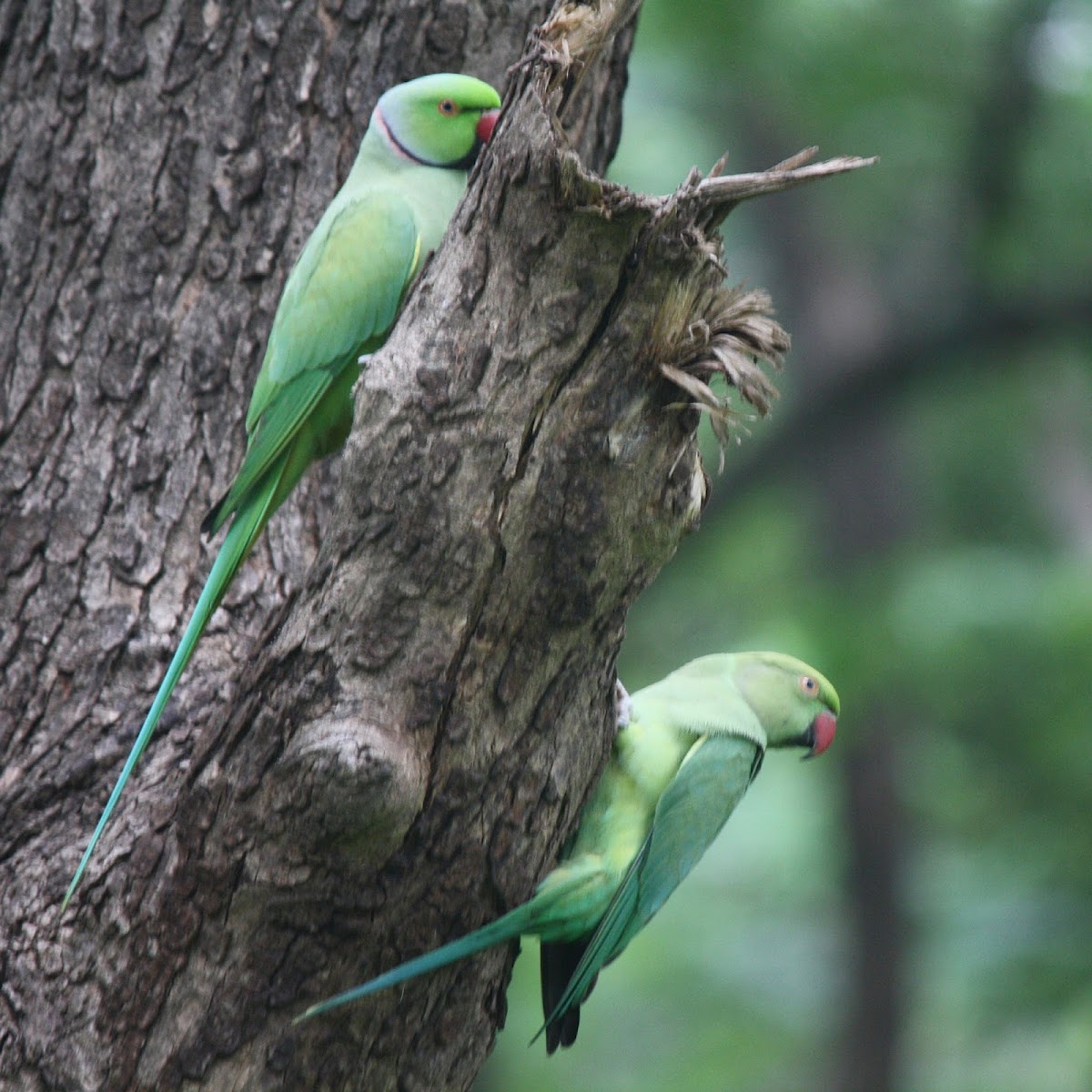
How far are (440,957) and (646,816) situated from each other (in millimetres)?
661

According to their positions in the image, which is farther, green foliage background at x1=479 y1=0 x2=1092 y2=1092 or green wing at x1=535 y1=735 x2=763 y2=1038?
green foliage background at x1=479 y1=0 x2=1092 y2=1092

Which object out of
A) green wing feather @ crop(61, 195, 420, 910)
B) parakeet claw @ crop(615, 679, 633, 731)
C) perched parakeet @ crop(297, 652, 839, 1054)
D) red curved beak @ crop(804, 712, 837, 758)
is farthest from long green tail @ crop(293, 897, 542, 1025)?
red curved beak @ crop(804, 712, 837, 758)

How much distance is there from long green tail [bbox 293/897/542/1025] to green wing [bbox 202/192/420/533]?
3.62 ft

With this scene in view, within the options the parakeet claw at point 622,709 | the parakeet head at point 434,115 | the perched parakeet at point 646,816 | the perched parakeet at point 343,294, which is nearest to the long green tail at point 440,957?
the perched parakeet at point 646,816

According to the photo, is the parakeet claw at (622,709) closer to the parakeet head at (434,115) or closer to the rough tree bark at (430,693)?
the rough tree bark at (430,693)

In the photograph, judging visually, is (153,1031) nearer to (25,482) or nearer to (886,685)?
(25,482)

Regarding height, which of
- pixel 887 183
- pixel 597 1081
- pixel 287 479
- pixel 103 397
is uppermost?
pixel 103 397

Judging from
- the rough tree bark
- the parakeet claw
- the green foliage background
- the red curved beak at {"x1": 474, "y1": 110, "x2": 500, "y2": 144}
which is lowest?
the green foliage background

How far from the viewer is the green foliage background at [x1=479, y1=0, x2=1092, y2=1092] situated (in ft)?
18.3

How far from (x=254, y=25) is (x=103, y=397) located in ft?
3.32

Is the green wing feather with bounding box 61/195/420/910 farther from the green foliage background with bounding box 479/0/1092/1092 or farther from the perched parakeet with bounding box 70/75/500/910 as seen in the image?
the green foliage background with bounding box 479/0/1092/1092

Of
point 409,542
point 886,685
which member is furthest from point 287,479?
point 886,685

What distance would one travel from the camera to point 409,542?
2.08 metres

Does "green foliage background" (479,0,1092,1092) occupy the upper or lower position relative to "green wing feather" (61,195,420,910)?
lower
